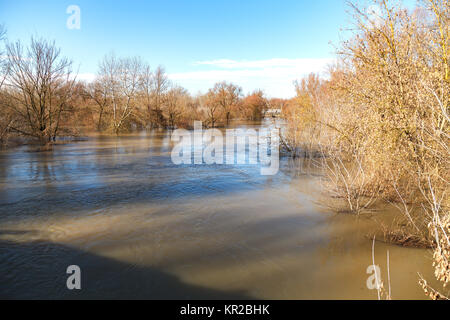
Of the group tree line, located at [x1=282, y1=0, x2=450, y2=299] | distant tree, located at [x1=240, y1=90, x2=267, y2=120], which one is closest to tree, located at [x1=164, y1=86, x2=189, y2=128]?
distant tree, located at [x1=240, y1=90, x2=267, y2=120]

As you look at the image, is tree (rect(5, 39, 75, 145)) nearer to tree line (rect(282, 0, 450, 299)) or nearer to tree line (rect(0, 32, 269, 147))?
tree line (rect(0, 32, 269, 147))

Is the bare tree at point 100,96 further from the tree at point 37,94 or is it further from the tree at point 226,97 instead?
the tree at point 226,97

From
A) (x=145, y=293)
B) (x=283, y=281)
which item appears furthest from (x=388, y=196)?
(x=145, y=293)

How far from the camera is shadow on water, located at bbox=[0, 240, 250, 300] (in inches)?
158

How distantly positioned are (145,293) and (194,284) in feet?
2.50

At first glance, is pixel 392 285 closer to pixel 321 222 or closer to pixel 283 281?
pixel 283 281

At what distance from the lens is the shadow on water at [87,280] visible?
4.02m

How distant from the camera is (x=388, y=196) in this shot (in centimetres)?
764

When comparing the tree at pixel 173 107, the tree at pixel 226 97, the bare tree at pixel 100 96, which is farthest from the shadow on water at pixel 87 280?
the tree at pixel 226 97

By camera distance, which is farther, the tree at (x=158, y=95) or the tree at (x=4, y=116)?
the tree at (x=158, y=95)

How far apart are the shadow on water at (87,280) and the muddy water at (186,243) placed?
0.06 ft
